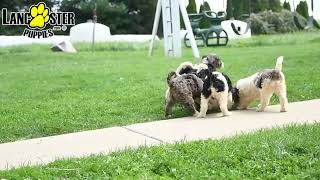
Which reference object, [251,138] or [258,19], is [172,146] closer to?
[251,138]

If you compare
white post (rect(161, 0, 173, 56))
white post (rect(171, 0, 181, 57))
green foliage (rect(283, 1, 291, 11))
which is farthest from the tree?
white post (rect(171, 0, 181, 57))

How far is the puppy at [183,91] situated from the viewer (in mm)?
7199

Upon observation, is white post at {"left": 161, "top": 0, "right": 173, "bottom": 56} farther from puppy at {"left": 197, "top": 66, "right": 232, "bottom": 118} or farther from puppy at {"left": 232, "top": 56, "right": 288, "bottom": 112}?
puppy at {"left": 197, "top": 66, "right": 232, "bottom": 118}

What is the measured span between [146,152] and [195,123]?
1841mm

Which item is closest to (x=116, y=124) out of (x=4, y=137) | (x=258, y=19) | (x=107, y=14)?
(x=4, y=137)

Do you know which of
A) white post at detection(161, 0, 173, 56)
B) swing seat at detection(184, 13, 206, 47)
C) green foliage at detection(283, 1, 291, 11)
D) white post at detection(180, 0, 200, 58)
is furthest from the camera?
green foliage at detection(283, 1, 291, 11)

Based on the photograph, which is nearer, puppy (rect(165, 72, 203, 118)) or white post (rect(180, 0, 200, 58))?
puppy (rect(165, 72, 203, 118))

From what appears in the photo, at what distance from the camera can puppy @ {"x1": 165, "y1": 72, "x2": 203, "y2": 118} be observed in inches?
283

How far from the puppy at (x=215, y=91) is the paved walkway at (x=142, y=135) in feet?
0.51

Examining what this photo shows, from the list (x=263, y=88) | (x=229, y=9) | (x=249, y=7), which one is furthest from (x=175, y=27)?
(x=249, y=7)

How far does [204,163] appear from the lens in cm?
473

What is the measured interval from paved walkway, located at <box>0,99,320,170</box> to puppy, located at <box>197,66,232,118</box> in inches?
6.1

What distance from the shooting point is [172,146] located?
529cm

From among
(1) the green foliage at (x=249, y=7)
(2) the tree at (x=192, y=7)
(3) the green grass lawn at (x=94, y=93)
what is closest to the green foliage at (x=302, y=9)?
(1) the green foliage at (x=249, y=7)
